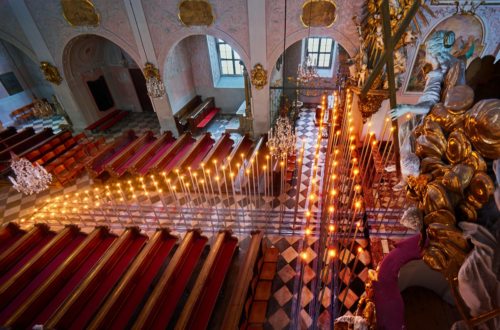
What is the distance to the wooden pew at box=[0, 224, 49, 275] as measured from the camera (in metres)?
4.94

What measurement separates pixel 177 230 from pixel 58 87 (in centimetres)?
915

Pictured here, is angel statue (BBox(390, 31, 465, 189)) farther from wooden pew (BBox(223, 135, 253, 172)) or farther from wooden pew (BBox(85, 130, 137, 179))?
wooden pew (BBox(85, 130, 137, 179))

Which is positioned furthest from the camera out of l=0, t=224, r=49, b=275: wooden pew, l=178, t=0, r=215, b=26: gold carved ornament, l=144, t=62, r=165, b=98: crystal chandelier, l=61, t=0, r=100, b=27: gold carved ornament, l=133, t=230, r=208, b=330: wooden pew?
l=144, t=62, r=165, b=98: crystal chandelier

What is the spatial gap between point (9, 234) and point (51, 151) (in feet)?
13.5

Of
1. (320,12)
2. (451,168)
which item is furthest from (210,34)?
(451,168)

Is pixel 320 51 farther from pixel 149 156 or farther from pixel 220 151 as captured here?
pixel 149 156

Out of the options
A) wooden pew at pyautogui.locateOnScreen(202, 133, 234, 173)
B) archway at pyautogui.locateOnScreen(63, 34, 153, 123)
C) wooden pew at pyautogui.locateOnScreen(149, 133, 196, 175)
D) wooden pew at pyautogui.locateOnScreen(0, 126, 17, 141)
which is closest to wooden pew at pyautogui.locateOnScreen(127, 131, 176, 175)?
wooden pew at pyautogui.locateOnScreen(149, 133, 196, 175)

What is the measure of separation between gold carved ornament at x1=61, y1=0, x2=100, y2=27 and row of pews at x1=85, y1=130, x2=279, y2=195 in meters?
4.04

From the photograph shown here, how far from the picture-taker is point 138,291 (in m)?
4.27

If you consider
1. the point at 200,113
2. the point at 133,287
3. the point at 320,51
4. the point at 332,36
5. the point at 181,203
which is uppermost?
the point at 332,36

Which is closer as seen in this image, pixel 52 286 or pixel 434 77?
pixel 434 77

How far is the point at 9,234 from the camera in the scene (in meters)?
5.83

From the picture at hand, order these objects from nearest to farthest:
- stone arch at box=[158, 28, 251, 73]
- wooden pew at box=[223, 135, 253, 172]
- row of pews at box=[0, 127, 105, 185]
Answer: wooden pew at box=[223, 135, 253, 172] < row of pews at box=[0, 127, 105, 185] < stone arch at box=[158, 28, 251, 73]

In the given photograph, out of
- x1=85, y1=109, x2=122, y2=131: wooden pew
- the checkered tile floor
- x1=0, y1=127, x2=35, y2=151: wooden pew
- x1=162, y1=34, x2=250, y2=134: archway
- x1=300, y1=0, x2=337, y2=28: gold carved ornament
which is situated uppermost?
x1=300, y1=0, x2=337, y2=28: gold carved ornament
